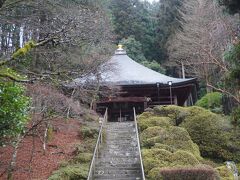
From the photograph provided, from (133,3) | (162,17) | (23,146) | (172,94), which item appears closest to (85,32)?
(23,146)

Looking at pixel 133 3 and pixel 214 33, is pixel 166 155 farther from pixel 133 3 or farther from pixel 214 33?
pixel 133 3

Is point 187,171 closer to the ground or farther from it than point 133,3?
closer to the ground

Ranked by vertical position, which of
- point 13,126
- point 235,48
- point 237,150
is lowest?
point 237,150

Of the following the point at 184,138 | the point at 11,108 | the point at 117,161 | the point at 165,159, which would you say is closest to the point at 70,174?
the point at 117,161

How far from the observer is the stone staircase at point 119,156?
40.1 feet

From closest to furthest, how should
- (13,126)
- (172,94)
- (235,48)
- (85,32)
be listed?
(235,48) < (13,126) < (85,32) < (172,94)

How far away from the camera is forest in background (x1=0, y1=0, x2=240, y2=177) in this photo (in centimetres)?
870

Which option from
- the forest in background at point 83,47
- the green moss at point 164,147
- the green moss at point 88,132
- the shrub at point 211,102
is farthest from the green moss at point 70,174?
the shrub at point 211,102

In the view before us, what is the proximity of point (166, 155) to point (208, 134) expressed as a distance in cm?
419

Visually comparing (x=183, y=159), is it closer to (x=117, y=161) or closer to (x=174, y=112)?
(x=117, y=161)

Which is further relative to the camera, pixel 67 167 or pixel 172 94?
pixel 172 94

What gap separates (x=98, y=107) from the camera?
23.4 meters

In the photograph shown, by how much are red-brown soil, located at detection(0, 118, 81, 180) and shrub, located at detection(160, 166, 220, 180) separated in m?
4.35

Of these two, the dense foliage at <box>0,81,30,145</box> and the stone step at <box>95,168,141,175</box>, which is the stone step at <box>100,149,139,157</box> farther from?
the dense foliage at <box>0,81,30,145</box>
